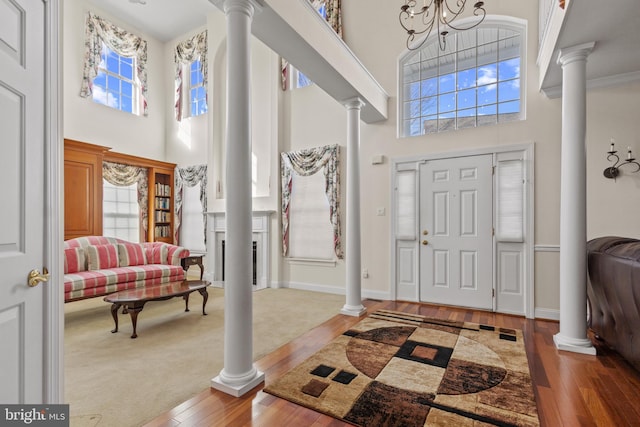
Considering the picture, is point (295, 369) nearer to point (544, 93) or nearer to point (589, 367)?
point (589, 367)

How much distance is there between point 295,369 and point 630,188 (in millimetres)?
4035

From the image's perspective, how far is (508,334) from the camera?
325cm

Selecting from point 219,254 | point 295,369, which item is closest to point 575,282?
point 295,369

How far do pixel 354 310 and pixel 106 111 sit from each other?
21.4 feet

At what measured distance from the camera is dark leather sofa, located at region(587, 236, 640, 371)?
2211mm

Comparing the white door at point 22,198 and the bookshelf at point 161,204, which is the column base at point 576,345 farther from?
the bookshelf at point 161,204

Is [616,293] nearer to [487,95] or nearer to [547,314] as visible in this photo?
[547,314]

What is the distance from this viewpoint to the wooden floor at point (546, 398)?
186 cm

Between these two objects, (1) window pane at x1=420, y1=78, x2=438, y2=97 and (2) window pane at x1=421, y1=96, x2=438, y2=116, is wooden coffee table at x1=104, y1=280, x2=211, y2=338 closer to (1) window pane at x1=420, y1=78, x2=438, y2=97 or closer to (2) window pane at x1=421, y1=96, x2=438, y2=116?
(2) window pane at x1=421, y1=96, x2=438, y2=116

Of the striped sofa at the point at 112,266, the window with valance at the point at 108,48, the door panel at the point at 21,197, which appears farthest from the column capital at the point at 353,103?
the window with valance at the point at 108,48

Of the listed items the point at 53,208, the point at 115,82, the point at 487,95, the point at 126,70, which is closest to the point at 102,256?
the point at 53,208

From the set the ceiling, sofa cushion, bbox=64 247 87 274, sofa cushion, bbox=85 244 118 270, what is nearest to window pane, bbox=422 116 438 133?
the ceiling

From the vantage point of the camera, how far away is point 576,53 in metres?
2.84

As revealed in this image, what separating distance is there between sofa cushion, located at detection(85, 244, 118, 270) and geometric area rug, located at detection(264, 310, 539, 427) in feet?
11.8
